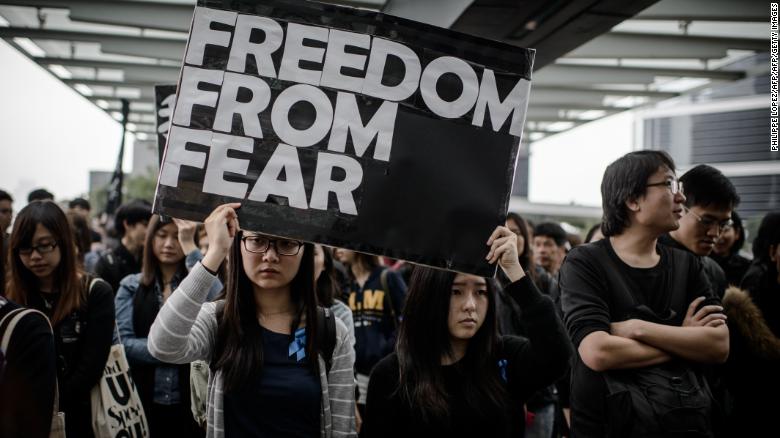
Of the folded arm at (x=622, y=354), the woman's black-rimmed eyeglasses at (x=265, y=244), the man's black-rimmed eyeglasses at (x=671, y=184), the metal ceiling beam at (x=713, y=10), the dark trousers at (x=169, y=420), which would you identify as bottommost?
the dark trousers at (x=169, y=420)

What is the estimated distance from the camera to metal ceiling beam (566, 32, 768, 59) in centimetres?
967

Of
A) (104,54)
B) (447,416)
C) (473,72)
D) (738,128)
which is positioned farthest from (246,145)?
(738,128)

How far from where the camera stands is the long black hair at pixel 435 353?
2834 millimetres

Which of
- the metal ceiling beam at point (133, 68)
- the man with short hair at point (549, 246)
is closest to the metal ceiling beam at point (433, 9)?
the man with short hair at point (549, 246)

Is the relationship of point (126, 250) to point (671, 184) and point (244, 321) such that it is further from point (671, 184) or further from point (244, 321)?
point (671, 184)

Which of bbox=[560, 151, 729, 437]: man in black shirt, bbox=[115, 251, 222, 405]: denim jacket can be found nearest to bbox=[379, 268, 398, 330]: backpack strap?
bbox=[115, 251, 222, 405]: denim jacket

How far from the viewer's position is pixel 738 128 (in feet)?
265

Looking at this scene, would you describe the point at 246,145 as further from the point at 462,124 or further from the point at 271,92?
the point at 462,124

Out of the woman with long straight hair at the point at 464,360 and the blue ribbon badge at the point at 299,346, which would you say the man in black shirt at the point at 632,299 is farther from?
the blue ribbon badge at the point at 299,346

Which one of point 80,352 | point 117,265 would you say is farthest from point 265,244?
point 117,265

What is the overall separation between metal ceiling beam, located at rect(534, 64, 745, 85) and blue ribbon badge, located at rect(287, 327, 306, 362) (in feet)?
30.1

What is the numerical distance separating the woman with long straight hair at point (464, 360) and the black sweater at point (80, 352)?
1.66 m

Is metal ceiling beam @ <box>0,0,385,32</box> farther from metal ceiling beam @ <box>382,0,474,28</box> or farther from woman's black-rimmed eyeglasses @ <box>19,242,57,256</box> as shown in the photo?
woman's black-rimmed eyeglasses @ <box>19,242,57,256</box>

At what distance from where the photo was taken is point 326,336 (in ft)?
10.0
